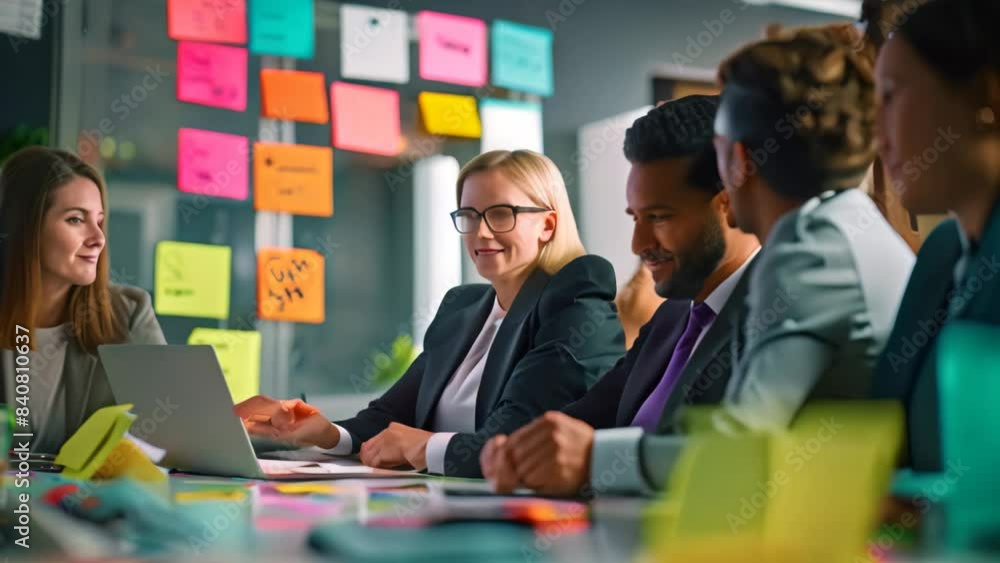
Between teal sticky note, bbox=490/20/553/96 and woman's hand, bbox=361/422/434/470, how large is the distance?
103 inches

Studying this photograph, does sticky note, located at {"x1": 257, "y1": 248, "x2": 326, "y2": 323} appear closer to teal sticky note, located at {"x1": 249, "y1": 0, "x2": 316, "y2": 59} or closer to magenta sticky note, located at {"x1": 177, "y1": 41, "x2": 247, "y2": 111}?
magenta sticky note, located at {"x1": 177, "y1": 41, "x2": 247, "y2": 111}

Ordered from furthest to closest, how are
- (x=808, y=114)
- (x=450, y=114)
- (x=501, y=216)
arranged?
(x=450, y=114) → (x=501, y=216) → (x=808, y=114)

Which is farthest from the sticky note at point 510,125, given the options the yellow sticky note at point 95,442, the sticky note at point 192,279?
the yellow sticky note at point 95,442

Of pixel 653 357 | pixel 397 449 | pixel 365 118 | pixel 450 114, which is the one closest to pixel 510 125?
pixel 450 114

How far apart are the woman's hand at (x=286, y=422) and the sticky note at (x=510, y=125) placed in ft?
7.24

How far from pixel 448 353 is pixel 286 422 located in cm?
41

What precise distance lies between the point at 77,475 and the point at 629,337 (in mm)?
1579

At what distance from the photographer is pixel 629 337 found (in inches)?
103

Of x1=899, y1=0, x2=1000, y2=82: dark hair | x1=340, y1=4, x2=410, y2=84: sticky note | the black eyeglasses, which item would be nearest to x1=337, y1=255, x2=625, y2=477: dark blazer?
the black eyeglasses

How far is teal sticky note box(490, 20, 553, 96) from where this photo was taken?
416 centimetres

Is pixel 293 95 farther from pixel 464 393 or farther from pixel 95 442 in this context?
pixel 95 442

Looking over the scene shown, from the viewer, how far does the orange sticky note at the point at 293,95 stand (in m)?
3.67

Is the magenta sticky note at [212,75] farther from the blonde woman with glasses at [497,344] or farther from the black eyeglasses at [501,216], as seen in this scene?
the black eyeglasses at [501,216]

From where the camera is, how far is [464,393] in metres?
2.10
